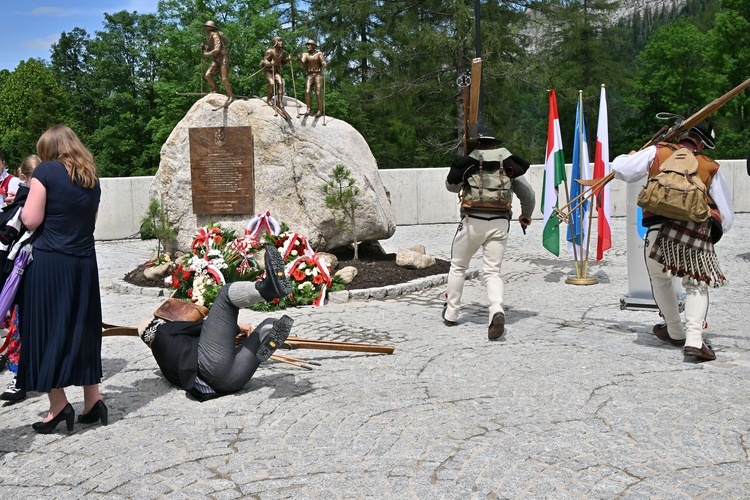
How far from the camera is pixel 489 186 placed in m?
6.78

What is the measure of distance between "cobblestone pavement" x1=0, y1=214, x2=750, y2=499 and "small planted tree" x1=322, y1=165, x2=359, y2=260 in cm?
304

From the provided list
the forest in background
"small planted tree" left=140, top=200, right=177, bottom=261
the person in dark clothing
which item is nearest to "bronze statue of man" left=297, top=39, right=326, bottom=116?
"small planted tree" left=140, top=200, right=177, bottom=261

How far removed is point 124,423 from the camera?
15.1 feet

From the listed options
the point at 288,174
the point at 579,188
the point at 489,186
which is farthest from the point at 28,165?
the point at 579,188

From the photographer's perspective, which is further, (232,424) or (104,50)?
(104,50)

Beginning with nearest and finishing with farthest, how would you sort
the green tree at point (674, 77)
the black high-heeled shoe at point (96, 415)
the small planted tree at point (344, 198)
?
the black high-heeled shoe at point (96, 415), the small planted tree at point (344, 198), the green tree at point (674, 77)

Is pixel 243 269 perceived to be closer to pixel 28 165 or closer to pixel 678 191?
pixel 28 165

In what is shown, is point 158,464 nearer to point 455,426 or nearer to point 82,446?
point 82,446

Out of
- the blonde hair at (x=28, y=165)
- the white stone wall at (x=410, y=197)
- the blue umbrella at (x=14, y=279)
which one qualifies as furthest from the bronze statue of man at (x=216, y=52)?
the blue umbrella at (x=14, y=279)

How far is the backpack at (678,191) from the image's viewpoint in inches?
213

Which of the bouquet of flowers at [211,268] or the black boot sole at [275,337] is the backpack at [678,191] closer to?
the black boot sole at [275,337]

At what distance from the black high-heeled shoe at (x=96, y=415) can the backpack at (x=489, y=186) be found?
11.4 feet

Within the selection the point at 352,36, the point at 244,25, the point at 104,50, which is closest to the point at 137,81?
the point at 104,50

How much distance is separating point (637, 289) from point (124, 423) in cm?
512
